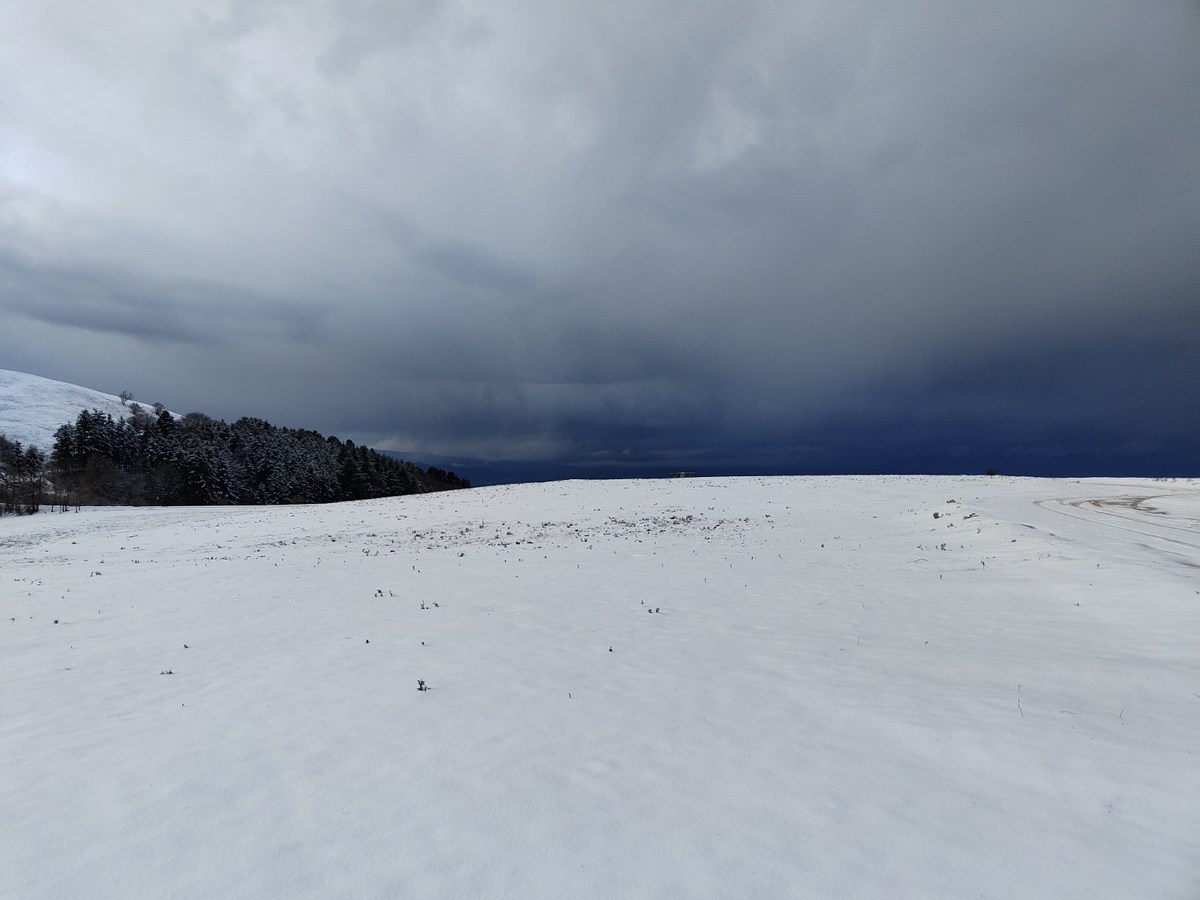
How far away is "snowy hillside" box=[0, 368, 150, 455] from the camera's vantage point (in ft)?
505

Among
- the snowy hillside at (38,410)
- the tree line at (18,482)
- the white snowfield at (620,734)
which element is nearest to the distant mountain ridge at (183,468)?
the tree line at (18,482)

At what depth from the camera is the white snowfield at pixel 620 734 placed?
453cm

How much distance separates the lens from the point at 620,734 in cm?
696

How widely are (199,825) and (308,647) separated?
21.3ft

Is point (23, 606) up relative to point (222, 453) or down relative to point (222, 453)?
down

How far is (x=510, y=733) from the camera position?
7.06 m

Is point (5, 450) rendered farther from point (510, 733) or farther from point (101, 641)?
point (510, 733)

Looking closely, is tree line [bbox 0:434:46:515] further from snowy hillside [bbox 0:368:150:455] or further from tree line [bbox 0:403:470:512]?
snowy hillside [bbox 0:368:150:455]

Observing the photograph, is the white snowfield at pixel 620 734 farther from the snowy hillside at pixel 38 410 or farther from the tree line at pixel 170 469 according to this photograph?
the snowy hillside at pixel 38 410

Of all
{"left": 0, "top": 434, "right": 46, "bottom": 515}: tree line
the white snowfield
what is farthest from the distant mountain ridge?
the white snowfield

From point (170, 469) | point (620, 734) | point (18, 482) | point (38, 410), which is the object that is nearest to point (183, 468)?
point (170, 469)

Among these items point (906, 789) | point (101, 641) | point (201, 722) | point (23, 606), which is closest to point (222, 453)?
point (23, 606)

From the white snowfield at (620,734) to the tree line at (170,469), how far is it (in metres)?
75.7

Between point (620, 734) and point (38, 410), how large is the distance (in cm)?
25233
